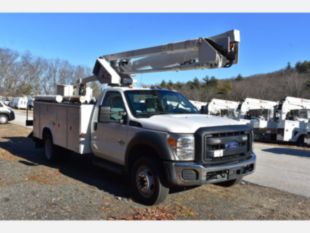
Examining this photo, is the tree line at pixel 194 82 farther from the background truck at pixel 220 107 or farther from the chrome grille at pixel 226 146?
the chrome grille at pixel 226 146

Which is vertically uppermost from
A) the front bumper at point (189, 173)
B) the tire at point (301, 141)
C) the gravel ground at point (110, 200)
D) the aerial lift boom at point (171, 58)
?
the aerial lift boom at point (171, 58)

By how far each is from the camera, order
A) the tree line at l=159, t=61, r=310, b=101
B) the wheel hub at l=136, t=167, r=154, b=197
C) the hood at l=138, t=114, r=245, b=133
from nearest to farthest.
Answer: the hood at l=138, t=114, r=245, b=133
the wheel hub at l=136, t=167, r=154, b=197
the tree line at l=159, t=61, r=310, b=101

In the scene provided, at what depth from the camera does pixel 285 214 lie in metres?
6.05

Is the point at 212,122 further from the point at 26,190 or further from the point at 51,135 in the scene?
the point at 51,135

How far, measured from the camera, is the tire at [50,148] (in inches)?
397

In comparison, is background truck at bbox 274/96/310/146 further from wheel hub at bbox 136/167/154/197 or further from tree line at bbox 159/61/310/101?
tree line at bbox 159/61/310/101

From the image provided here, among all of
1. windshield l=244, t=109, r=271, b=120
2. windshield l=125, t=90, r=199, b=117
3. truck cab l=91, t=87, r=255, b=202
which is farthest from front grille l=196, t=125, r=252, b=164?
windshield l=244, t=109, r=271, b=120

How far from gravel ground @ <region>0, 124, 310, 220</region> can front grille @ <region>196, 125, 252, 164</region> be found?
86 cm

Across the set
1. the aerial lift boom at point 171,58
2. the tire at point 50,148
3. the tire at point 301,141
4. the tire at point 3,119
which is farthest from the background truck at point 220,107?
the tire at point 50,148

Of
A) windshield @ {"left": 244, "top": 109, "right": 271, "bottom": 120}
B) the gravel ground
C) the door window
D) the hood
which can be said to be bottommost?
the gravel ground

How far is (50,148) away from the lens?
33.5 ft

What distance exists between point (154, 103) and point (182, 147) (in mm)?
1768

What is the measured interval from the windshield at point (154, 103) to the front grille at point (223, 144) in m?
1.38

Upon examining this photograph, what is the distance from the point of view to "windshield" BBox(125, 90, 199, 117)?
7.22 meters
